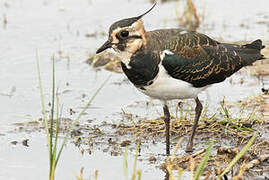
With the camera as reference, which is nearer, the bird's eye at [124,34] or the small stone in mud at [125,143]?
the bird's eye at [124,34]

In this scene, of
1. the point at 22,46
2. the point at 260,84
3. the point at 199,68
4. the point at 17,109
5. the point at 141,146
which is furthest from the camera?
the point at 22,46

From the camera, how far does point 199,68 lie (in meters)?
6.74

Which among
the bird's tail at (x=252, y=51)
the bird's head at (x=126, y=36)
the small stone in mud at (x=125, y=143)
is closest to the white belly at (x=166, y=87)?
the bird's head at (x=126, y=36)

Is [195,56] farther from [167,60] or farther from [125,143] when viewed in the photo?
[125,143]

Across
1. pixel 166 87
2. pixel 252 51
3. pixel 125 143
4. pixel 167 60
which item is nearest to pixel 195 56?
pixel 167 60

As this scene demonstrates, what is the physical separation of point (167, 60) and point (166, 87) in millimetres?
275

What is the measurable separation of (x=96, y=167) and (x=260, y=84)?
3.64 metres

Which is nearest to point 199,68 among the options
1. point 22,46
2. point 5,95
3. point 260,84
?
point 260,84

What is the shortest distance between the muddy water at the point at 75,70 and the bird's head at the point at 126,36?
66cm

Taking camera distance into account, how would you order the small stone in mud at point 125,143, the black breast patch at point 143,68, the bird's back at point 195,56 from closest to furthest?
1. the black breast patch at point 143,68
2. the bird's back at point 195,56
3. the small stone in mud at point 125,143

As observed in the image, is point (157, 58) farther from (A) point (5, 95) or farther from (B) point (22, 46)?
(B) point (22, 46)

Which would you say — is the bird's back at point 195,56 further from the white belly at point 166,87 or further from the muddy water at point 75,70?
the muddy water at point 75,70

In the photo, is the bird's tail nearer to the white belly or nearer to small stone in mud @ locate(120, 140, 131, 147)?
the white belly

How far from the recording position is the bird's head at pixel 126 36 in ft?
20.7
